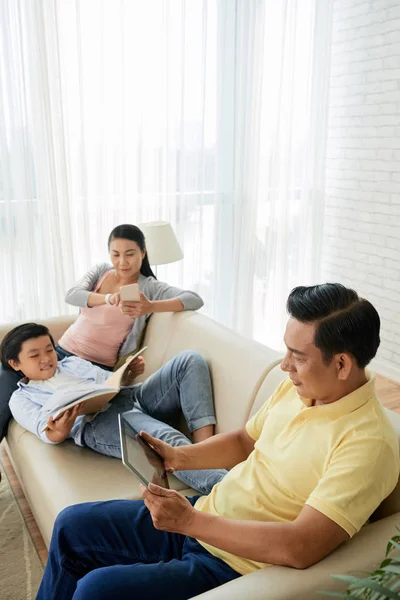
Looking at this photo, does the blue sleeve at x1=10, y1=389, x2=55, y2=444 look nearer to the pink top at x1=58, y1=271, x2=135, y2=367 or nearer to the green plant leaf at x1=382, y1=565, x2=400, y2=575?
the pink top at x1=58, y1=271, x2=135, y2=367

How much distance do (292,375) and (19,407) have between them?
4.43 ft

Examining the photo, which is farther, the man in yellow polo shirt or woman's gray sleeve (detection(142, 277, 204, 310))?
woman's gray sleeve (detection(142, 277, 204, 310))

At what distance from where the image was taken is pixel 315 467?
1.35 meters

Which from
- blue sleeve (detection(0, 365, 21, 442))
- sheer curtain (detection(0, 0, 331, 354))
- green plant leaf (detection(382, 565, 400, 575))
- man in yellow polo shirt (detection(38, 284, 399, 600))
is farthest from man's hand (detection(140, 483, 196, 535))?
sheer curtain (detection(0, 0, 331, 354))

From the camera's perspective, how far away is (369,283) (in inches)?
163

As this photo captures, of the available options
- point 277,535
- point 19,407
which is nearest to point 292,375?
point 277,535

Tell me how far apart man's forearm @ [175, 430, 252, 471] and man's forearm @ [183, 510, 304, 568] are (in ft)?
1.13

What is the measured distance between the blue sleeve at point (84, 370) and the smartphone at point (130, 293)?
326mm

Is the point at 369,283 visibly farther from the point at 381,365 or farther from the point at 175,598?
the point at 175,598

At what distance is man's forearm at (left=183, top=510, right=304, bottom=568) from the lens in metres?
1.23

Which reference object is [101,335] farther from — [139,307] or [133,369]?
[133,369]

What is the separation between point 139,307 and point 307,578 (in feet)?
5.50

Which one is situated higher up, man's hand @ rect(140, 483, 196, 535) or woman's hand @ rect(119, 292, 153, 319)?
woman's hand @ rect(119, 292, 153, 319)

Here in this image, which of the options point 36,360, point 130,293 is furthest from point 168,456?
point 130,293
